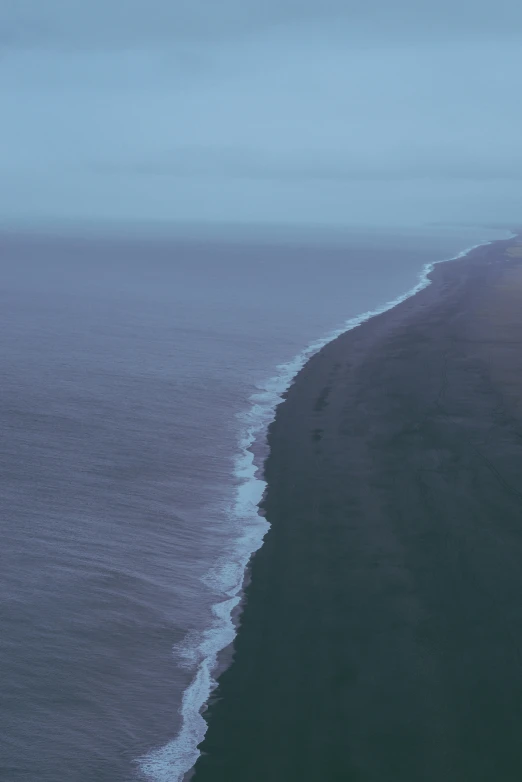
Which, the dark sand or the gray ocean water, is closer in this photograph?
the dark sand

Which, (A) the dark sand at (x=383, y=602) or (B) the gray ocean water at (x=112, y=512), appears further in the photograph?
(B) the gray ocean water at (x=112, y=512)

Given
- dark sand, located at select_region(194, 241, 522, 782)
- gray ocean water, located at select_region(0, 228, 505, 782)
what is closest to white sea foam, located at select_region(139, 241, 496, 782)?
gray ocean water, located at select_region(0, 228, 505, 782)

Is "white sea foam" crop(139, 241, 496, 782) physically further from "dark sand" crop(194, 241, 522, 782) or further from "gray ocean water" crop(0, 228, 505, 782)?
"dark sand" crop(194, 241, 522, 782)

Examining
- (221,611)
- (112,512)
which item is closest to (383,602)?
(221,611)

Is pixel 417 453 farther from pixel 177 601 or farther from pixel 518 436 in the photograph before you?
pixel 177 601

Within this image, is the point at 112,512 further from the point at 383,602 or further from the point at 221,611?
the point at 383,602

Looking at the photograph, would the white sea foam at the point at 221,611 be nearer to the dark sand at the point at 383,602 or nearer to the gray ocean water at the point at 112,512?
the gray ocean water at the point at 112,512

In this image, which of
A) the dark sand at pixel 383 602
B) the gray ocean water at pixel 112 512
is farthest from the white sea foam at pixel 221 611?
the dark sand at pixel 383 602
